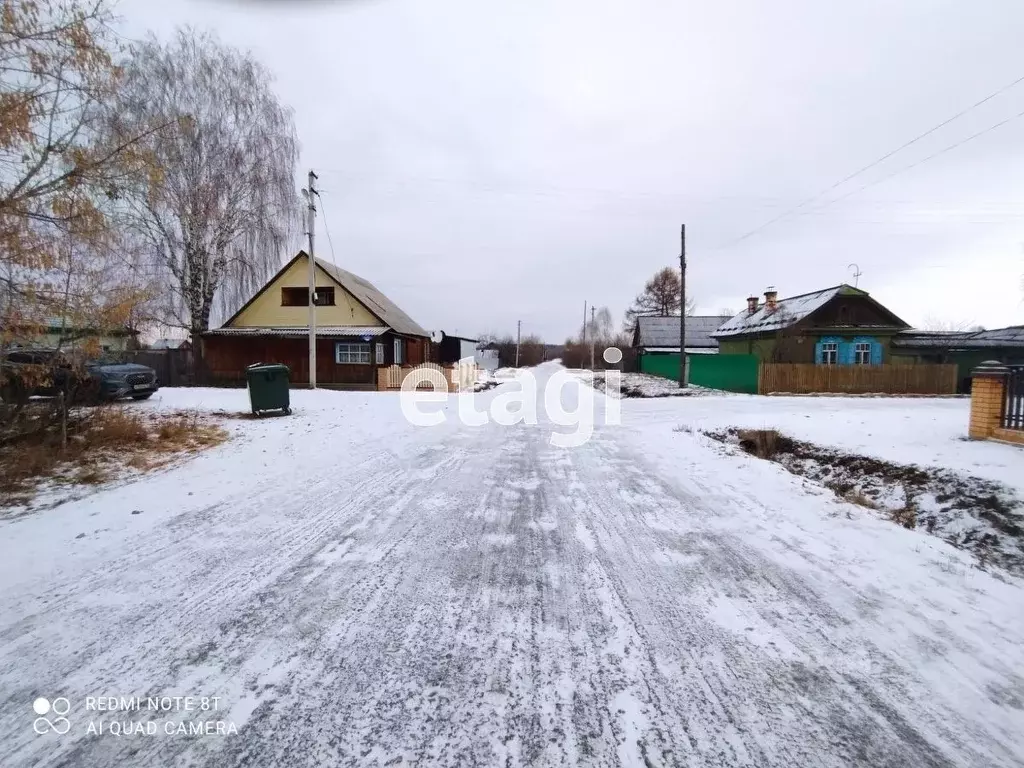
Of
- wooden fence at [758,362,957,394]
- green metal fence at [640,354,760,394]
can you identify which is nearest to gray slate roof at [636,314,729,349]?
green metal fence at [640,354,760,394]

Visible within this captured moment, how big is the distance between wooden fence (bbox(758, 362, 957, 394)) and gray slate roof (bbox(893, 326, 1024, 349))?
15.3ft

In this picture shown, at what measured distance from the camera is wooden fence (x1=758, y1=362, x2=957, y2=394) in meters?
20.2

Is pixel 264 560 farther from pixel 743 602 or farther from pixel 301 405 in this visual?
pixel 301 405

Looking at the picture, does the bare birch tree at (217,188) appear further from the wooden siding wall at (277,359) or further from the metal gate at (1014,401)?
the metal gate at (1014,401)

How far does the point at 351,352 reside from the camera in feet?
70.9

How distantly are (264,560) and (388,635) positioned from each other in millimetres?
1500

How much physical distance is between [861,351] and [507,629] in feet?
93.9

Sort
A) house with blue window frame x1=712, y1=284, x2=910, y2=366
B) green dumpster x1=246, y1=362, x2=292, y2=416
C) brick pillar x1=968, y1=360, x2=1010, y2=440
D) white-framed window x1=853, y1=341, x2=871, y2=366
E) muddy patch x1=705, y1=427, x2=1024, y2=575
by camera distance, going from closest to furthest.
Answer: muddy patch x1=705, y1=427, x2=1024, y2=575 → brick pillar x1=968, y1=360, x2=1010, y2=440 → green dumpster x1=246, y1=362, x2=292, y2=416 → house with blue window frame x1=712, y1=284, x2=910, y2=366 → white-framed window x1=853, y1=341, x2=871, y2=366

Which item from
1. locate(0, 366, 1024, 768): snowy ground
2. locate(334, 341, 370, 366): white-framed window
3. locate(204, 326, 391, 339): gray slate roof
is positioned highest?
locate(204, 326, 391, 339): gray slate roof

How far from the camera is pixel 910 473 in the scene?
18.9 ft

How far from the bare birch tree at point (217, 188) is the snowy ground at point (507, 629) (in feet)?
55.0

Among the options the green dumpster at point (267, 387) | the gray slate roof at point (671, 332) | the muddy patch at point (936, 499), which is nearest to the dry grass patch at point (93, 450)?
the green dumpster at point (267, 387)

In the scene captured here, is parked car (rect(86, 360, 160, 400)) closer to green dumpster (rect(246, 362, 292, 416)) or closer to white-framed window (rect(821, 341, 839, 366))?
green dumpster (rect(246, 362, 292, 416))

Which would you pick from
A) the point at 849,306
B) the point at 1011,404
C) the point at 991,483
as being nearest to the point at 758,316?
the point at 849,306
